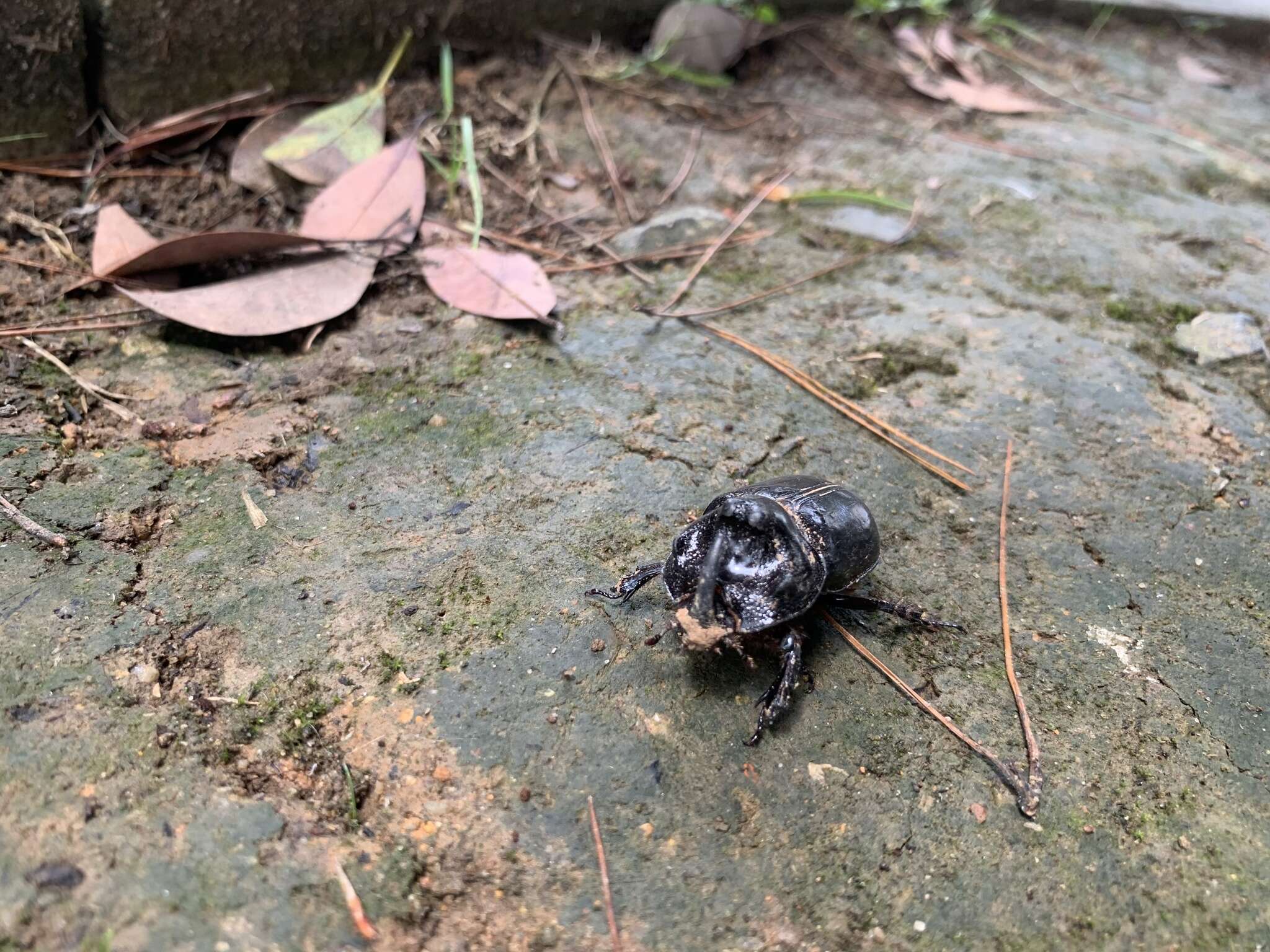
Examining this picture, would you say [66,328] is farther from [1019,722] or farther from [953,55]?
[953,55]

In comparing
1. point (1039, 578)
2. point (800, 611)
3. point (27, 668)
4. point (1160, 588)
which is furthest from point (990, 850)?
point (27, 668)

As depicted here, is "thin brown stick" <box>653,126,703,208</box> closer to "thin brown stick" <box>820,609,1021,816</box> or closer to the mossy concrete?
the mossy concrete

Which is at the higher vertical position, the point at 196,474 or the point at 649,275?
the point at 649,275

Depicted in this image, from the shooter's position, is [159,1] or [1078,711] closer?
[1078,711]

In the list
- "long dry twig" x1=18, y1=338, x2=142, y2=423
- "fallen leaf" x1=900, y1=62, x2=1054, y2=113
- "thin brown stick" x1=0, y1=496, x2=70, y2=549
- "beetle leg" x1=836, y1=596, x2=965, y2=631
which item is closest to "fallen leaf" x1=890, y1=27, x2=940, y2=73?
"fallen leaf" x1=900, y1=62, x2=1054, y2=113

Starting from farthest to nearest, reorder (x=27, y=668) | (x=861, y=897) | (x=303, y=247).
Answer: (x=303, y=247)
(x=27, y=668)
(x=861, y=897)

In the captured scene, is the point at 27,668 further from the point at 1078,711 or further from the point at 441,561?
the point at 1078,711
